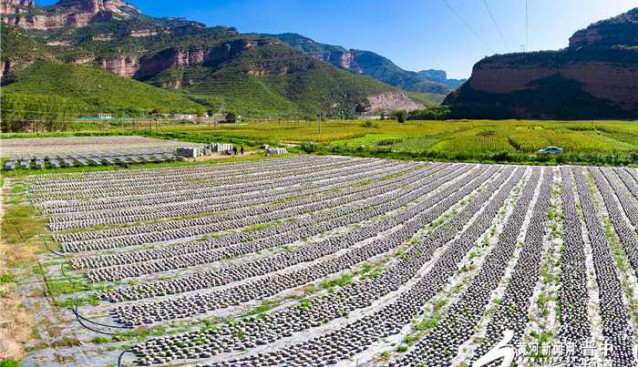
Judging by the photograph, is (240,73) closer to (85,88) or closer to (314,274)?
(85,88)

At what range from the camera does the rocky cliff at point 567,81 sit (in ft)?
419

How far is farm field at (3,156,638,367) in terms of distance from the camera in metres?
9.98

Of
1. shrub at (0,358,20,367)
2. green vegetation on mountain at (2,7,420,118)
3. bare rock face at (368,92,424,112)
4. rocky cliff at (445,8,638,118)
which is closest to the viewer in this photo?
shrub at (0,358,20,367)

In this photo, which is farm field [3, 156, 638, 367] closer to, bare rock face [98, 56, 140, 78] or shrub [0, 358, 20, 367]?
shrub [0, 358, 20, 367]

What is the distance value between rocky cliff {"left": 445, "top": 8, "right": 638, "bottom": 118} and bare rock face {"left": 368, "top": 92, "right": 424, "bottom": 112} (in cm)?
2601

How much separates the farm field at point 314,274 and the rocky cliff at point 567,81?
116658 millimetres

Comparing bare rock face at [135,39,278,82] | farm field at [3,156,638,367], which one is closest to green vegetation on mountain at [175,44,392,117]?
bare rock face at [135,39,278,82]

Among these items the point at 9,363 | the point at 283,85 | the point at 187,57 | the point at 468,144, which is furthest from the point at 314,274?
the point at 187,57

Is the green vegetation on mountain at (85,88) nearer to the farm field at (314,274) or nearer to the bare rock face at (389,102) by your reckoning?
the bare rock face at (389,102)

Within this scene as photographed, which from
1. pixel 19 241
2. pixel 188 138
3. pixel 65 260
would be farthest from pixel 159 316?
pixel 188 138

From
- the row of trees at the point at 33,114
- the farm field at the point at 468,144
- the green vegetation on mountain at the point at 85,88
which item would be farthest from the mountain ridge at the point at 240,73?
the farm field at the point at 468,144

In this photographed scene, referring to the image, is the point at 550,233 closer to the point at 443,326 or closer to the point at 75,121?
the point at 443,326

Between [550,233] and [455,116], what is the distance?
117089mm

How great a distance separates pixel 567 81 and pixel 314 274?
492ft
